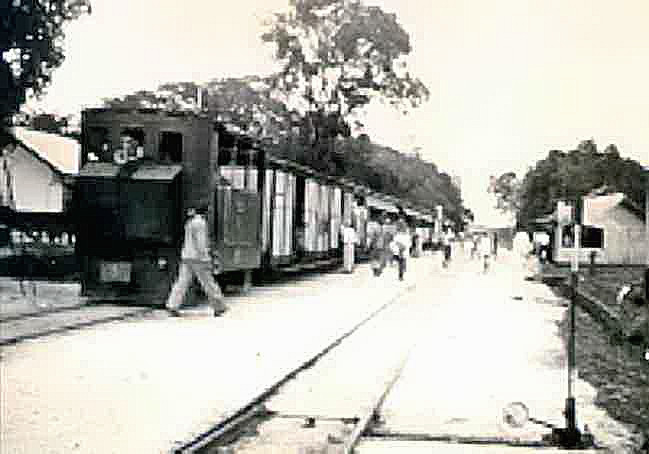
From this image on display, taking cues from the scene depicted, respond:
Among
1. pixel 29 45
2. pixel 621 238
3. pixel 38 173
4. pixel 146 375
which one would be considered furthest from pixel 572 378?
pixel 621 238

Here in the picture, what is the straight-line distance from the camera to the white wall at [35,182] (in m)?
29.5

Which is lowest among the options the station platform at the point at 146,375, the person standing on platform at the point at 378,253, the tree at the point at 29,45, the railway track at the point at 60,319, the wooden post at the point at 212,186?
the station platform at the point at 146,375

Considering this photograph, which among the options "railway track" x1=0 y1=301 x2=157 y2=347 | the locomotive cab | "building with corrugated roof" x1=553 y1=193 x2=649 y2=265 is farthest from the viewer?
"building with corrugated roof" x1=553 y1=193 x2=649 y2=265

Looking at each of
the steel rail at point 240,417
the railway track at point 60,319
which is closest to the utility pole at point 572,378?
the steel rail at point 240,417

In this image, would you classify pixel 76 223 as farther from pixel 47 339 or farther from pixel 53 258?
pixel 53 258

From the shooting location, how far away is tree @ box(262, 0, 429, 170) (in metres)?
10.8

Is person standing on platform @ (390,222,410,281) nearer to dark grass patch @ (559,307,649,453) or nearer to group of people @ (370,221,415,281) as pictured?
group of people @ (370,221,415,281)

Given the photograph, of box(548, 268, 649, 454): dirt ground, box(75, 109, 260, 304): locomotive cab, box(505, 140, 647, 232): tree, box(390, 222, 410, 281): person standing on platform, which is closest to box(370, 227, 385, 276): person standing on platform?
box(390, 222, 410, 281): person standing on platform

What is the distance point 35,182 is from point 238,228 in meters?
15.8

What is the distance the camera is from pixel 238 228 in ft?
51.9

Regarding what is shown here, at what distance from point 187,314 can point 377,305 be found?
4455 mm

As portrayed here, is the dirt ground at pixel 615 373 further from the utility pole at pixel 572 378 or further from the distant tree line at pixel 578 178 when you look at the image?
the distant tree line at pixel 578 178

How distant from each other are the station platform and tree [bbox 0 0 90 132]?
10.6ft

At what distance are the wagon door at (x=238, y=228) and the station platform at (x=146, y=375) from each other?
0.98m
